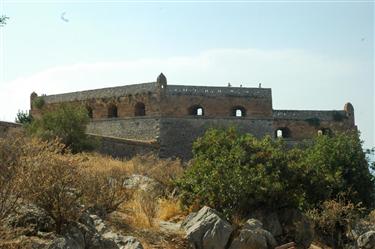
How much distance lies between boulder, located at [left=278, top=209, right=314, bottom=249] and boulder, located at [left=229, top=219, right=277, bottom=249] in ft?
4.40

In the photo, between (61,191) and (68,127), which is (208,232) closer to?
(61,191)

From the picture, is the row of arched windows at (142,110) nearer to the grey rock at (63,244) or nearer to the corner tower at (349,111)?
the corner tower at (349,111)

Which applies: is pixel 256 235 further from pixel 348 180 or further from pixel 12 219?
pixel 348 180

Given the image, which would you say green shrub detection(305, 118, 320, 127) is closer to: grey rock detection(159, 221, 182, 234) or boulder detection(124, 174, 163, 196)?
boulder detection(124, 174, 163, 196)

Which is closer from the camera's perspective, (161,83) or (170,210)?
(170,210)

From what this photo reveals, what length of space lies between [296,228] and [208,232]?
314 cm

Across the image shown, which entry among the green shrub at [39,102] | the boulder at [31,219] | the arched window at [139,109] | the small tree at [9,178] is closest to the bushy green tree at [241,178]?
the boulder at [31,219]

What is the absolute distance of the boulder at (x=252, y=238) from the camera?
10.9m

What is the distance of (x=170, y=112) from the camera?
31672mm

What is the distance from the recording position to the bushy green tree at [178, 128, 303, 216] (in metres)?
12.7

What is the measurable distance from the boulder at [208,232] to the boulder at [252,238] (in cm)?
25

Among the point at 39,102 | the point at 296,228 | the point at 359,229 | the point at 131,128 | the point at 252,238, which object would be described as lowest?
the point at 359,229

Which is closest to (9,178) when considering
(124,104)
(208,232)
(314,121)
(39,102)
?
(208,232)

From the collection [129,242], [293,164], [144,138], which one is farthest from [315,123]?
[129,242]
